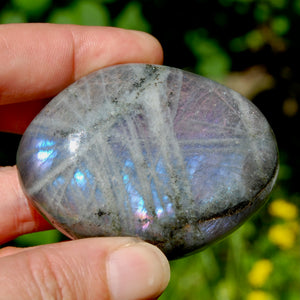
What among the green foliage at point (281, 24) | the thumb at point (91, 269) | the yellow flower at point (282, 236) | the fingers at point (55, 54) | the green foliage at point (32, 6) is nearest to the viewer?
the thumb at point (91, 269)

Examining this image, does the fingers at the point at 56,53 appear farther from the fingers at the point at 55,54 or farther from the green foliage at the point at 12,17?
the green foliage at the point at 12,17

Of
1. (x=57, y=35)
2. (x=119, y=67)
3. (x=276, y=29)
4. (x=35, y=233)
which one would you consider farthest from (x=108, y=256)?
(x=276, y=29)

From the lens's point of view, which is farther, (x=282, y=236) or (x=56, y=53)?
(x=282, y=236)

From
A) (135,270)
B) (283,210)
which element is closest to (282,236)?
(283,210)

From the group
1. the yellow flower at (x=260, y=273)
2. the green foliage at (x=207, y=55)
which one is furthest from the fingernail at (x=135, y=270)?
the green foliage at (x=207, y=55)

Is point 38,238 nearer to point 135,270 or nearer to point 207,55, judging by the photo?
point 135,270

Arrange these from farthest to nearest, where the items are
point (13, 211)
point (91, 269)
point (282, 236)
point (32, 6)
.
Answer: point (282, 236)
point (32, 6)
point (13, 211)
point (91, 269)
